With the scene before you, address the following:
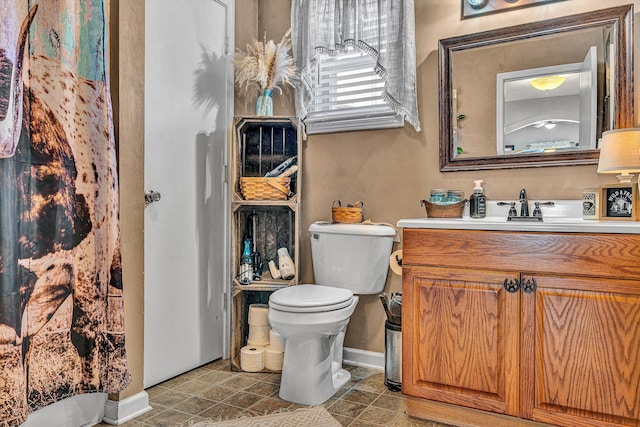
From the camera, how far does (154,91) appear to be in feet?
7.69

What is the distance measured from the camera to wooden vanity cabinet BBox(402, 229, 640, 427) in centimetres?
164

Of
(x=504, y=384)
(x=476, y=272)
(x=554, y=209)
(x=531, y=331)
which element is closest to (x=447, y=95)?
(x=554, y=209)

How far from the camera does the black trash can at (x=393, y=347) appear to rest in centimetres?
234

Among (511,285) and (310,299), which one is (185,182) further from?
(511,285)

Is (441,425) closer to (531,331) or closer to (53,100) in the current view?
(531,331)

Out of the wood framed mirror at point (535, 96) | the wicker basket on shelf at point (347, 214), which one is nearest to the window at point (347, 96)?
the wood framed mirror at point (535, 96)

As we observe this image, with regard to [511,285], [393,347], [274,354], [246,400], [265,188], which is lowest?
[246,400]

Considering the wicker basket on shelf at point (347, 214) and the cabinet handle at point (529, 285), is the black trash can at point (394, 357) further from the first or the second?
the cabinet handle at point (529, 285)

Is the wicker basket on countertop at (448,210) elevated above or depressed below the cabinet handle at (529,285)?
above

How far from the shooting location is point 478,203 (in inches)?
90.0

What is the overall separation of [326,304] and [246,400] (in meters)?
0.63

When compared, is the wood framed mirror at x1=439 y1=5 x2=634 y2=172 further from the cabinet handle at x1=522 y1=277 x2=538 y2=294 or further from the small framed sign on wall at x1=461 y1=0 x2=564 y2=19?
the cabinet handle at x1=522 y1=277 x2=538 y2=294

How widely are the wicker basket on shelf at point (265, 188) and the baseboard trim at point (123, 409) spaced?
1.18 metres

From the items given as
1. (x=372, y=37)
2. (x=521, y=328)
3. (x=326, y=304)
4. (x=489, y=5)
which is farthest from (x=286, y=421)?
(x=489, y=5)
